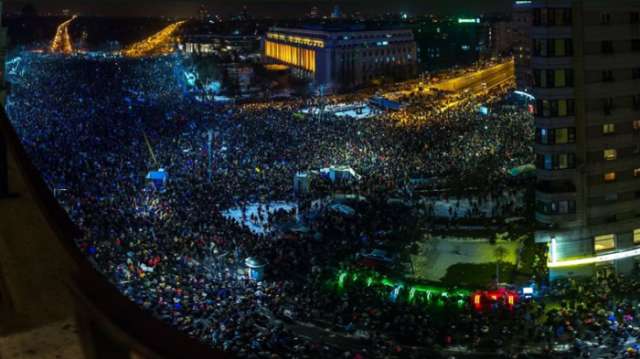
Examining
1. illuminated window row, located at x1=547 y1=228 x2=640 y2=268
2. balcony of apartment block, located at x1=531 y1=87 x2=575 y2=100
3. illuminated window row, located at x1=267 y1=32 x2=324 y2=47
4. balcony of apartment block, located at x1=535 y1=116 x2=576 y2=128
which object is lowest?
illuminated window row, located at x1=547 y1=228 x2=640 y2=268

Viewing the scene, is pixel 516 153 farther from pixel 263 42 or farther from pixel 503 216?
pixel 263 42

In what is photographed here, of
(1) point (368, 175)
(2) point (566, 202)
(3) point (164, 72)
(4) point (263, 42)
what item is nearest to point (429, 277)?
(2) point (566, 202)

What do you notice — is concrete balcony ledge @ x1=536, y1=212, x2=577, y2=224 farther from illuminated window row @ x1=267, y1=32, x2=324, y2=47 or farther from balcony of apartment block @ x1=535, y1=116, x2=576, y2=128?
illuminated window row @ x1=267, y1=32, x2=324, y2=47

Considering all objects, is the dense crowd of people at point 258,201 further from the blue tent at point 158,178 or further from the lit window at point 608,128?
the lit window at point 608,128

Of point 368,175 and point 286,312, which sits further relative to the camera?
point 368,175

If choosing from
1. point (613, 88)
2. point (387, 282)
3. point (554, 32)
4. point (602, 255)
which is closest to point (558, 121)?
point (613, 88)

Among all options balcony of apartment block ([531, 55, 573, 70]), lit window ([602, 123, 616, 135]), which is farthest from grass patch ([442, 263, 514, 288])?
balcony of apartment block ([531, 55, 573, 70])
